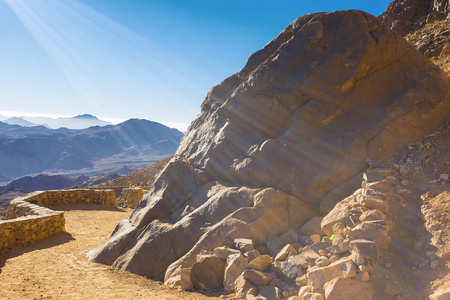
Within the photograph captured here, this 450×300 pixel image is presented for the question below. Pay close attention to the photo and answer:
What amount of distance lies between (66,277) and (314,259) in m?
6.69

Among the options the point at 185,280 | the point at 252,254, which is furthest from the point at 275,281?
the point at 185,280

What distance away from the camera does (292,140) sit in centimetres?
820

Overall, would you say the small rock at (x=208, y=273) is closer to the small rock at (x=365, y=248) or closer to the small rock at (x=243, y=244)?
the small rock at (x=243, y=244)

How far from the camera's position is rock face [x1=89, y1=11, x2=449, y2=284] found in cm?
737

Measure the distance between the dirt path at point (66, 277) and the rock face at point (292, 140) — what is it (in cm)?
52

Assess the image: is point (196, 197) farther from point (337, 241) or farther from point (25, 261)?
point (25, 261)

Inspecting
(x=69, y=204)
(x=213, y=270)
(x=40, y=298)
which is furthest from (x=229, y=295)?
(x=69, y=204)

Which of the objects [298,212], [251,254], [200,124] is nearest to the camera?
[251,254]

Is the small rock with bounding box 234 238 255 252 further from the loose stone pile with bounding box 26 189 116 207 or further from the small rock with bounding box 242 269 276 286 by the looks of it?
the loose stone pile with bounding box 26 189 116 207

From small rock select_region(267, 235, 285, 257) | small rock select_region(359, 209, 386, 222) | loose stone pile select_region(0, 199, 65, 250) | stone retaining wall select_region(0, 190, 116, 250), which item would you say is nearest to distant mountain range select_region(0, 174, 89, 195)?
stone retaining wall select_region(0, 190, 116, 250)

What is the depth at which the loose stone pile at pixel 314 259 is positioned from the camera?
489cm

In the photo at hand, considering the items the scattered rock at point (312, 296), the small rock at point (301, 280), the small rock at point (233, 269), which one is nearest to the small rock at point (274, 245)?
the small rock at point (233, 269)

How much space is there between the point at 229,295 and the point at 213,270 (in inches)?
28.8

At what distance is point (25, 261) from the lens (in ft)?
30.5
